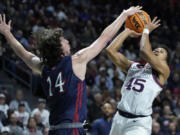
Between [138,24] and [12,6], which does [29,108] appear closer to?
[12,6]

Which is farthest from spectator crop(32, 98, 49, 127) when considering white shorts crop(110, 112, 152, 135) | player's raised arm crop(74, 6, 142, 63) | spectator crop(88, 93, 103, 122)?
player's raised arm crop(74, 6, 142, 63)

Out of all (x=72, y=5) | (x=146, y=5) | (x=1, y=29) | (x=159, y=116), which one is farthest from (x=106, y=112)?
(x=146, y=5)

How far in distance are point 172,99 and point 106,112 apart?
4628 mm

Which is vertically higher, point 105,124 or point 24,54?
point 24,54

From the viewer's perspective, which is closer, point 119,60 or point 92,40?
point 119,60

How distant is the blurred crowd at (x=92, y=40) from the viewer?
387 inches

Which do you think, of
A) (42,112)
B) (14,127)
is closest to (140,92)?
(14,127)

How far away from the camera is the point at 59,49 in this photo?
13.1 ft

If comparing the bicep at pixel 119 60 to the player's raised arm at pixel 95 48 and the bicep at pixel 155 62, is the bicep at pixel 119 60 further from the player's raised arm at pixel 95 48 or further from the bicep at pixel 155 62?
the player's raised arm at pixel 95 48

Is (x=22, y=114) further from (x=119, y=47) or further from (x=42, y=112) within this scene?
(x=119, y=47)

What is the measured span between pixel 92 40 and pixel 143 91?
9.16 meters

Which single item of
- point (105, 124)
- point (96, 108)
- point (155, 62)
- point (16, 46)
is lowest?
point (105, 124)

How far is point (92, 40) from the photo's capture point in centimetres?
1423

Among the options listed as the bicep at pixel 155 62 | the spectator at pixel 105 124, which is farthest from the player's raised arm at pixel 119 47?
the spectator at pixel 105 124
